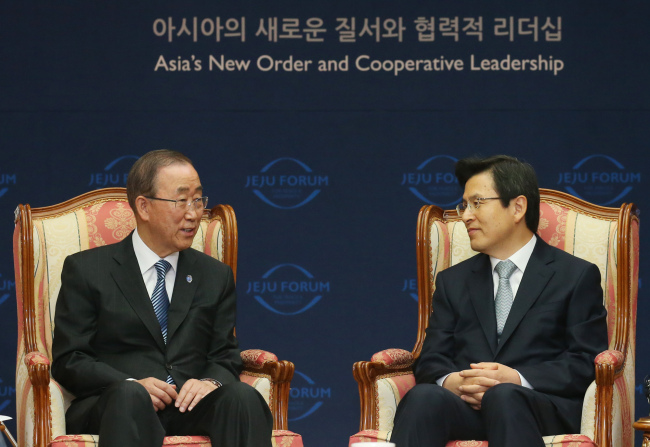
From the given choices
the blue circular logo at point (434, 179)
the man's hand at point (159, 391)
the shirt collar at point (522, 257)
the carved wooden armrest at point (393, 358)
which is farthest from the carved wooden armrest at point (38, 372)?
the blue circular logo at point (434, 179)

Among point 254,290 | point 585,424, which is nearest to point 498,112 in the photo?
point 254,290

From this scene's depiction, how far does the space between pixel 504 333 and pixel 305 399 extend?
2012 mm

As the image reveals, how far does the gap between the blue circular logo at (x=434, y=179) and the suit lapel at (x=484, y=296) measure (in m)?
1.59

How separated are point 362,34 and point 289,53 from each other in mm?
390

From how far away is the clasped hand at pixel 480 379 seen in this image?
317 cm

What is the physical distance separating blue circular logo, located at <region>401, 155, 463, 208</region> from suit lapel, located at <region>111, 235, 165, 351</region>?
2108 millimetres

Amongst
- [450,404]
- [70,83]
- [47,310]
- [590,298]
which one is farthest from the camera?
[70,83]

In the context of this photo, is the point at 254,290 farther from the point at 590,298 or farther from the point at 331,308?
the point at 590,298

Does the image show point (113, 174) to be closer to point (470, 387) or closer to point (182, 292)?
point (182, 292)

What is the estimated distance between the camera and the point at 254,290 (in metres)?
5.18

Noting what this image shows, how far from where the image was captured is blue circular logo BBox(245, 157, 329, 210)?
17.1 ft

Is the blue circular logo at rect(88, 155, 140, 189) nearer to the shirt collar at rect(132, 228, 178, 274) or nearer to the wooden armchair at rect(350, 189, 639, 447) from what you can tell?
the shirt collar at rect(132, 228, 178, 274)

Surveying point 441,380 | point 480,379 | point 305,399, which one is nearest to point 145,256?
point 441,380

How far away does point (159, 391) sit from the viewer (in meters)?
3.10
